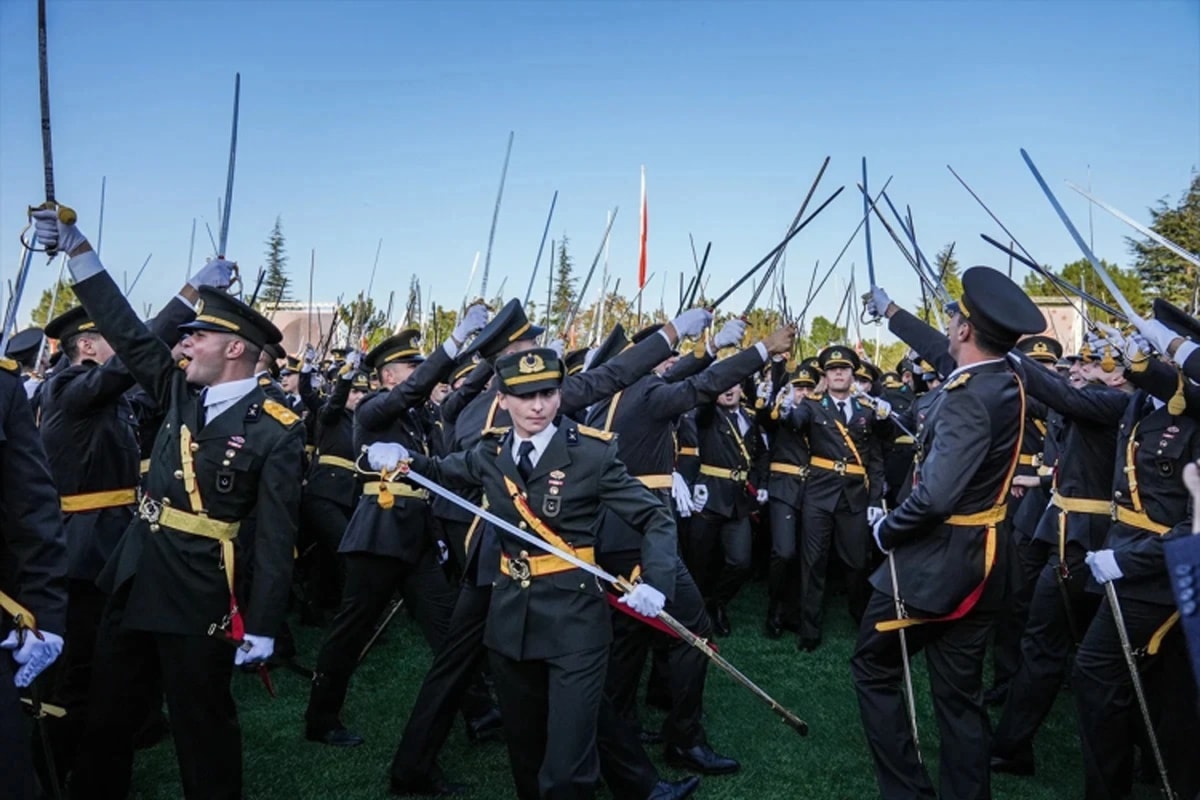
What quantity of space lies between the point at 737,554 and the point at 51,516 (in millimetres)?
6277

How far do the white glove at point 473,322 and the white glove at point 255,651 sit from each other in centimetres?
252

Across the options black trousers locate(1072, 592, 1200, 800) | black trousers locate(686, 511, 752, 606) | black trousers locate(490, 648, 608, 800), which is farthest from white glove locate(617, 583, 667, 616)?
black trousers locate(686, 511, 752, 606)

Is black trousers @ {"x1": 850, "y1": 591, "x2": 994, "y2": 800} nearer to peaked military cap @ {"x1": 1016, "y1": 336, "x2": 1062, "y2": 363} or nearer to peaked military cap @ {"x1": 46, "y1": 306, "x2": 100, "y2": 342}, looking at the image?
peaked military cap @ {"x1": 1016, "y1": 336, "x2": 1062, "y2": 363}

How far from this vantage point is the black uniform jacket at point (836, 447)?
888 centimetres

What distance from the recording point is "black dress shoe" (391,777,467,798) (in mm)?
5000

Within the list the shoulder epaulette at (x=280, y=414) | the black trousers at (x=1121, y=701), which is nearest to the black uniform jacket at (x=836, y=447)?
the black trousers at (x=1121, y=701)

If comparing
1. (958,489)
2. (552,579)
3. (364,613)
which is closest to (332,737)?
(364,613)

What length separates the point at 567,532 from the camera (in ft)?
13.9

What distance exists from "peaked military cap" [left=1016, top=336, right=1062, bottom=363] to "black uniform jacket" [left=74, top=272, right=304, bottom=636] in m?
5.70

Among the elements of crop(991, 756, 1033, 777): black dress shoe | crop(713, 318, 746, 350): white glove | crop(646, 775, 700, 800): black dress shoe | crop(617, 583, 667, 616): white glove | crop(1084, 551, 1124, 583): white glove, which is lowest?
crop(646, 775, 700, 800): black dress shoe

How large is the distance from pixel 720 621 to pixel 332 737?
13.1 ft

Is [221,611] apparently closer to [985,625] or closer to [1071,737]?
[985,625]

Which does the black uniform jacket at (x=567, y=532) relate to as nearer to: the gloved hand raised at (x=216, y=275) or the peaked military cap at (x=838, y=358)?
the gloved hand raised at (x=216, y=275)

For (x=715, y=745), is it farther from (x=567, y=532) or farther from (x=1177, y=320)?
(x=1177, y=320)
